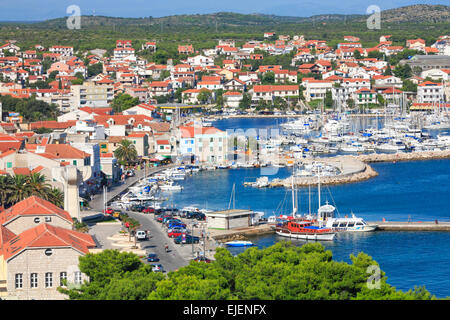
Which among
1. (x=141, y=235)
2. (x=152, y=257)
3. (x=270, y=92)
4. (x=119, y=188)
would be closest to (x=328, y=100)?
(x=270, y=92)

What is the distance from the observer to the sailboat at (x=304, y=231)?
19141mm

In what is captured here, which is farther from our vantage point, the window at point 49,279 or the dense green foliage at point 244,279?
the window at point 49,279

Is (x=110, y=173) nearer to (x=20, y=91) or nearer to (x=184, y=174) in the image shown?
(x=184, y=174)

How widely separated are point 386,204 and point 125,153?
32.4 feet

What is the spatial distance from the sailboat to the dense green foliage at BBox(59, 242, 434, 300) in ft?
20.3

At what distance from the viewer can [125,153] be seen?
29312 millimetres

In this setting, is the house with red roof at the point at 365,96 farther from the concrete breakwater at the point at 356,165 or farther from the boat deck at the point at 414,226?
the boat deck at the point at 414,226

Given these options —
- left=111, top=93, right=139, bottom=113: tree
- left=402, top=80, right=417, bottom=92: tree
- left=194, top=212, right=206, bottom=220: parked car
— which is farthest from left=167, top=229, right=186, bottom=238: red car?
left=402, top=80, right=417, bottom=92: tree

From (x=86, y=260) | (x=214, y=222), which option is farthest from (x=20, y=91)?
(x=86, y=260)

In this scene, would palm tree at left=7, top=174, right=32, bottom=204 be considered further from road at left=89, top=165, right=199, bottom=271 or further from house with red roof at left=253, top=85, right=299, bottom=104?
house with red roof at left=253, top=85, right=299, bottom=104

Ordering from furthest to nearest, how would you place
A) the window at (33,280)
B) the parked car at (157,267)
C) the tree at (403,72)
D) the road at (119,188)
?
the tree at (403,72) → the road at (119,188) → the parked car at (157,267) → the window at (33,280)

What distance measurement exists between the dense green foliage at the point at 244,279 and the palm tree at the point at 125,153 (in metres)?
16.6

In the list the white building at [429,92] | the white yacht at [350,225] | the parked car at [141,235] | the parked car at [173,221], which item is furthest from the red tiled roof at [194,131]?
the white building at [429,92]

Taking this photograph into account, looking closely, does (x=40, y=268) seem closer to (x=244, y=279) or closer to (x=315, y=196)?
(x=244, y=279)
